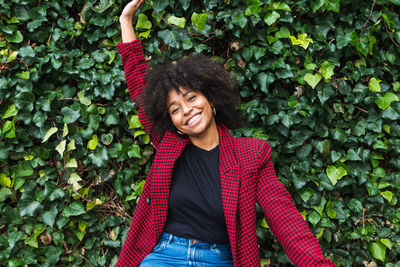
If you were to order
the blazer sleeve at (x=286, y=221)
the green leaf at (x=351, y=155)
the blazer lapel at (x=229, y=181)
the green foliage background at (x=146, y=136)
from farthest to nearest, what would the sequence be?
the green leaf at (x=351, y=155), the green foliage background at (x=146, y=136), the blazer lapel at (x=229, y=181), the blazer sleeve at (x=286, y=221)

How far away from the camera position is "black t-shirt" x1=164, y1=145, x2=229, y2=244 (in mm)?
1635

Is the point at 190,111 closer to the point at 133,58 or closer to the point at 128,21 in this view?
the point at 133,58

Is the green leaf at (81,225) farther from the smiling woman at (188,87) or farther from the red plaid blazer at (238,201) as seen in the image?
the smiling woman at (188,87)

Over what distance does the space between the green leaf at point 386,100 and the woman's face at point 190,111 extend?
1202mm

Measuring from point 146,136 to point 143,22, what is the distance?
0.73 m

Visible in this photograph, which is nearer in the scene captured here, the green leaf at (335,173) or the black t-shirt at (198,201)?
the black t-shirt at (198,201)

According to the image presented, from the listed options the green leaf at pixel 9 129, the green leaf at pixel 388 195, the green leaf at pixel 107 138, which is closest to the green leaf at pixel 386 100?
the green leaf at pixel 388 195

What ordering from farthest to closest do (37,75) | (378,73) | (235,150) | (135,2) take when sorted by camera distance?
(378,73) → (37,75) → (135,2) → (235,150)

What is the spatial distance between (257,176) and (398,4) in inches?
59.7

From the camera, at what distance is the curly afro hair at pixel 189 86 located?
1.67 metres

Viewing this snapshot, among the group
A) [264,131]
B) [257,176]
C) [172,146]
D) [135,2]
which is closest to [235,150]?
[257,176]

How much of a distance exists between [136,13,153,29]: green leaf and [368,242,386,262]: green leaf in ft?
6.95

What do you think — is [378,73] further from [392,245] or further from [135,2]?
[135,2]

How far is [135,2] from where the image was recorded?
1878mm
